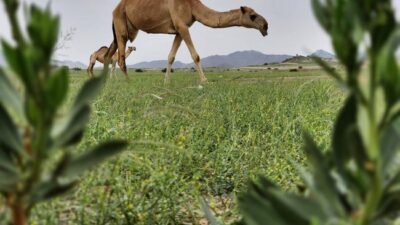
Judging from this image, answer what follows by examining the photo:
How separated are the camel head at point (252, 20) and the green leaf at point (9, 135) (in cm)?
1237

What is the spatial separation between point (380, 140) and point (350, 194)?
48 mm

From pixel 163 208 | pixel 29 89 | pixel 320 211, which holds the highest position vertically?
pixel 29 89

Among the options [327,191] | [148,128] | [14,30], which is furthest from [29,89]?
[148,128]

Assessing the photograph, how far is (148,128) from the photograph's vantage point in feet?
11.5

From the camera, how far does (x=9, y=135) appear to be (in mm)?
485

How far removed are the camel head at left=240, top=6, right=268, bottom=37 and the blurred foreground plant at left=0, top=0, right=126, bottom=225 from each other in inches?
487

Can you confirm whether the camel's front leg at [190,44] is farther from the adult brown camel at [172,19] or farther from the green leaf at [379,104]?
the green leaf at [379,104]

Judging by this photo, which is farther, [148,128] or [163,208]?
[148,128]

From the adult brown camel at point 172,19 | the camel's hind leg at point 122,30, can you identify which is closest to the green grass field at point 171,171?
the adult brown camel at point 172,19

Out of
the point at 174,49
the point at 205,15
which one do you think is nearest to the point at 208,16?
the point at 205,15

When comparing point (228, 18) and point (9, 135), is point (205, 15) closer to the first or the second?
point (228, 18)

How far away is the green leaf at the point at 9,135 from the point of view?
48 centimetres

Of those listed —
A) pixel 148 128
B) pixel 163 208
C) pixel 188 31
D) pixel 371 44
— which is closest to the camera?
pixel 371 44

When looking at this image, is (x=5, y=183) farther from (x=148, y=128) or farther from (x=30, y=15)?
(x=148, y=128)
